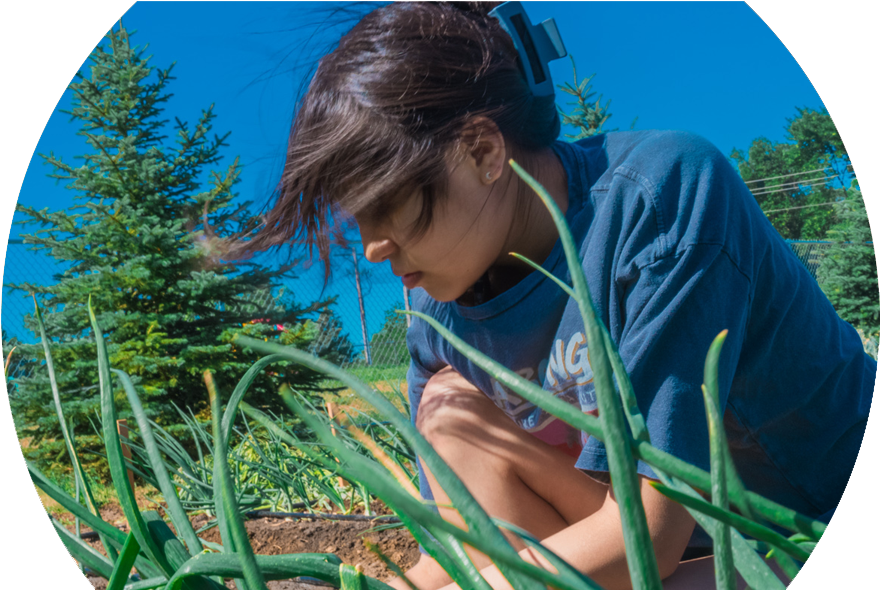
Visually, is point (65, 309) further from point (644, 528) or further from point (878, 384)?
point (878, 384)

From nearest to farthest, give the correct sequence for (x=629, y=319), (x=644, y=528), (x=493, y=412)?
1. (x=644, y=528)
2. (x=629, y=319)
3. (x=493, y=412)

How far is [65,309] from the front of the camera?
13.6 inches

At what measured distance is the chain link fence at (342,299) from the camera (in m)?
0.34

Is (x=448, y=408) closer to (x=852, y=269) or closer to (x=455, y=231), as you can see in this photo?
(x=455, y=231)

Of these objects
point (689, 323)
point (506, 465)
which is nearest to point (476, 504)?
point (689, 323)

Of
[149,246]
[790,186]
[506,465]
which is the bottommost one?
[506,465]

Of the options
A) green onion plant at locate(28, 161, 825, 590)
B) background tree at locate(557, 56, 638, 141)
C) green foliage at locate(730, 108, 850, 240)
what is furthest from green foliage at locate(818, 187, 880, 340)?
green onion plant at locate(28, 161, 825, 590)

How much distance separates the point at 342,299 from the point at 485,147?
0.12m

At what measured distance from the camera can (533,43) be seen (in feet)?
1.03

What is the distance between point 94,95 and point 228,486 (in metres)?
0.31

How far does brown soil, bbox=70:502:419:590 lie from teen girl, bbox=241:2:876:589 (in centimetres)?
11

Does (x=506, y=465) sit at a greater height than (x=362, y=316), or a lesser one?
lesser

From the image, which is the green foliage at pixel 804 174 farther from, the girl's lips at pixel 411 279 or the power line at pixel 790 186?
the girl's lips at pixel 411 279

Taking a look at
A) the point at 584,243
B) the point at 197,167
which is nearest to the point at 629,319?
the point at 584,243
